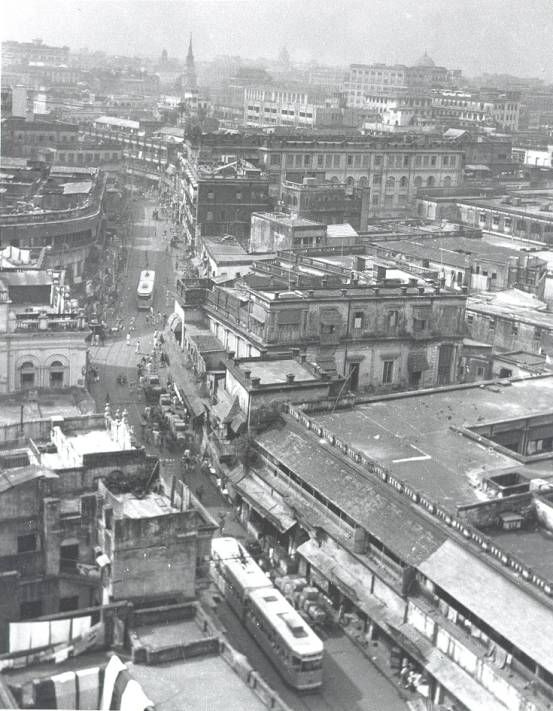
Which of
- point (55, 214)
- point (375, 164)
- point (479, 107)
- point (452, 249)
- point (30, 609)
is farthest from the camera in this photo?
point (479, 107)

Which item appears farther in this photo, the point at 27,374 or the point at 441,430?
the point at 27,374

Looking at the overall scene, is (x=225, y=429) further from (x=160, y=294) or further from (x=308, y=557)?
(x=160, y=294)

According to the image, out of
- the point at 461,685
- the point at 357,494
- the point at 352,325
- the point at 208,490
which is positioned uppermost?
the point at 352,325

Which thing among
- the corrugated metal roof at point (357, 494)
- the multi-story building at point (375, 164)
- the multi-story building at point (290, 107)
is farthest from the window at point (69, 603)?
the multi-story building at point (290, 107)

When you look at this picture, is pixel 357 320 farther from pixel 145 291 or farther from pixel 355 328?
pixel 145 291

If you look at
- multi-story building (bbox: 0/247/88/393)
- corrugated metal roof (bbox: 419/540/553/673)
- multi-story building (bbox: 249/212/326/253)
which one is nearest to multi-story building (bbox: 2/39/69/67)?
multi-story building (bbox: 249/212/326/253)

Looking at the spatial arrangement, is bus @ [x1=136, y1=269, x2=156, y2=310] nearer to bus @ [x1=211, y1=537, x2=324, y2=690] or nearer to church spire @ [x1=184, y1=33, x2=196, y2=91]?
bus @ [x1=211, y1=537, x2=324, y2=690]

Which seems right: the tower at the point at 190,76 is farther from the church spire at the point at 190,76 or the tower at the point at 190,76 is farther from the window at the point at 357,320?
the window at the point at 357,320

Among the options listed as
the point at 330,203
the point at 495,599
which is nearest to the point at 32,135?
the point at 330,203
